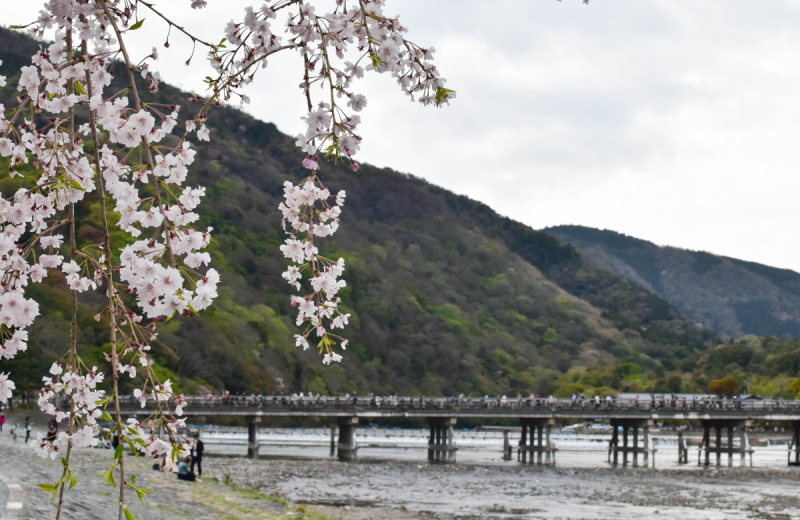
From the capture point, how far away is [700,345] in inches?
4813

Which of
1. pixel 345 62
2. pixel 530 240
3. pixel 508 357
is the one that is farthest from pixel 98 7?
pixel 530 240

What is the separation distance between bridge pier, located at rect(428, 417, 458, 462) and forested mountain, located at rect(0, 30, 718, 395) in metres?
17.8

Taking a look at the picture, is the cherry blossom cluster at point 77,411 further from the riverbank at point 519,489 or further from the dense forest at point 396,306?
the dense forest at point 396,306

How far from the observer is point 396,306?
314ft

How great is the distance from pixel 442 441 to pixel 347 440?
486cm

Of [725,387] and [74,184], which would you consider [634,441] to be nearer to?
[725,387]

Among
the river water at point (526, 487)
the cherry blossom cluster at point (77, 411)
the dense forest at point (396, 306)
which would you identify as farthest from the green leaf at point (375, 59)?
the dense forest at point (396, 306)

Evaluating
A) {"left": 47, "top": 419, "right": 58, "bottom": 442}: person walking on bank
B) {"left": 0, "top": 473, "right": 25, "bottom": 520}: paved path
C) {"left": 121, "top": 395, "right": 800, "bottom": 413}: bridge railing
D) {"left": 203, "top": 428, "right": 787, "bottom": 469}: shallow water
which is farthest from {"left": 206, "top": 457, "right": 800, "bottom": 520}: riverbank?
{"left": 0, "top": 473, "right": 25, "bottom": 520}: paved path

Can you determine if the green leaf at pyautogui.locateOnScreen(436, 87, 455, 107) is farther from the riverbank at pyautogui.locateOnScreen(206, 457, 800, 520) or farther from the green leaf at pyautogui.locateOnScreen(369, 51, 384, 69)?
the riverbank at pyautogui.locateOnScreen(206, 457, 800, 520)

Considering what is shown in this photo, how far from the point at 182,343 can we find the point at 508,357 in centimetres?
→ 5057

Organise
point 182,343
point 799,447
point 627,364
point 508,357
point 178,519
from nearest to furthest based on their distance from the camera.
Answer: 1. point 178,519
2. point 799,447
3. point 182,343
4. point 627,364
5. point 508,357

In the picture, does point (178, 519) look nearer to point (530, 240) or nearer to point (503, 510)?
point (503, 510)

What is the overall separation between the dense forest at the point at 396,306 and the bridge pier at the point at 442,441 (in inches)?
689

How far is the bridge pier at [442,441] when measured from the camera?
3735 centimetres
